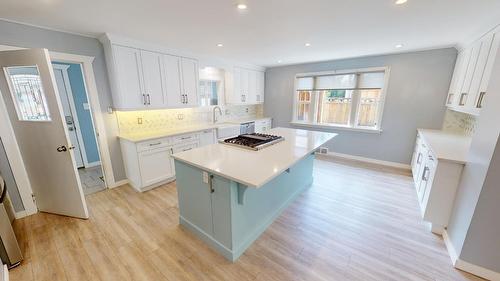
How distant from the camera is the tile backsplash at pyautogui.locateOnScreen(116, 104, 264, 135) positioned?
10.5 feet

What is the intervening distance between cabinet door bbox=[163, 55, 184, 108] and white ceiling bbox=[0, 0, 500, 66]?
30 cm

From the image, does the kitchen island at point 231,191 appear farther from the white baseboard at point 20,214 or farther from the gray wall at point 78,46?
the white baseboard at point 20,214

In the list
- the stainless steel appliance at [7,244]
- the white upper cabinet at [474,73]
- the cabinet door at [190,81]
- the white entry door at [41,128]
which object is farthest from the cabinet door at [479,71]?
the stainless steel appliance at [7,244]

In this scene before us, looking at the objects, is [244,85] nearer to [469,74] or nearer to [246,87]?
[246,87]

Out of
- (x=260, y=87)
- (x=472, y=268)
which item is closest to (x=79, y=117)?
(x=260, y=87)

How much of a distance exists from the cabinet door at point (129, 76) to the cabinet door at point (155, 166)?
809 mm

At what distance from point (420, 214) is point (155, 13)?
13.3ft

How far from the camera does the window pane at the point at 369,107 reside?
4191mm

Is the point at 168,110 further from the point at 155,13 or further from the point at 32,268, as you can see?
the point at 32,268

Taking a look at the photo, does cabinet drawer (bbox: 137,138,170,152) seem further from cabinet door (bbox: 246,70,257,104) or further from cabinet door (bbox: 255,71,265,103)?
cabinet door (bbox: 255,71,265,103)

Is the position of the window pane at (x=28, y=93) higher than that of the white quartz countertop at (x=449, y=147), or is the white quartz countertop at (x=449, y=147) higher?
the window pane at (x=28, y=93)

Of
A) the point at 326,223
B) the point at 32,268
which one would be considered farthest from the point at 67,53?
the point at 326,223

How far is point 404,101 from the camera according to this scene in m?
3.82

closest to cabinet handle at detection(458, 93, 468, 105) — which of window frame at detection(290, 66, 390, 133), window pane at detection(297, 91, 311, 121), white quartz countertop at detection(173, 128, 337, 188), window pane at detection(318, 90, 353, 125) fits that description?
window frame at detection(290, 66, 390, 133)
